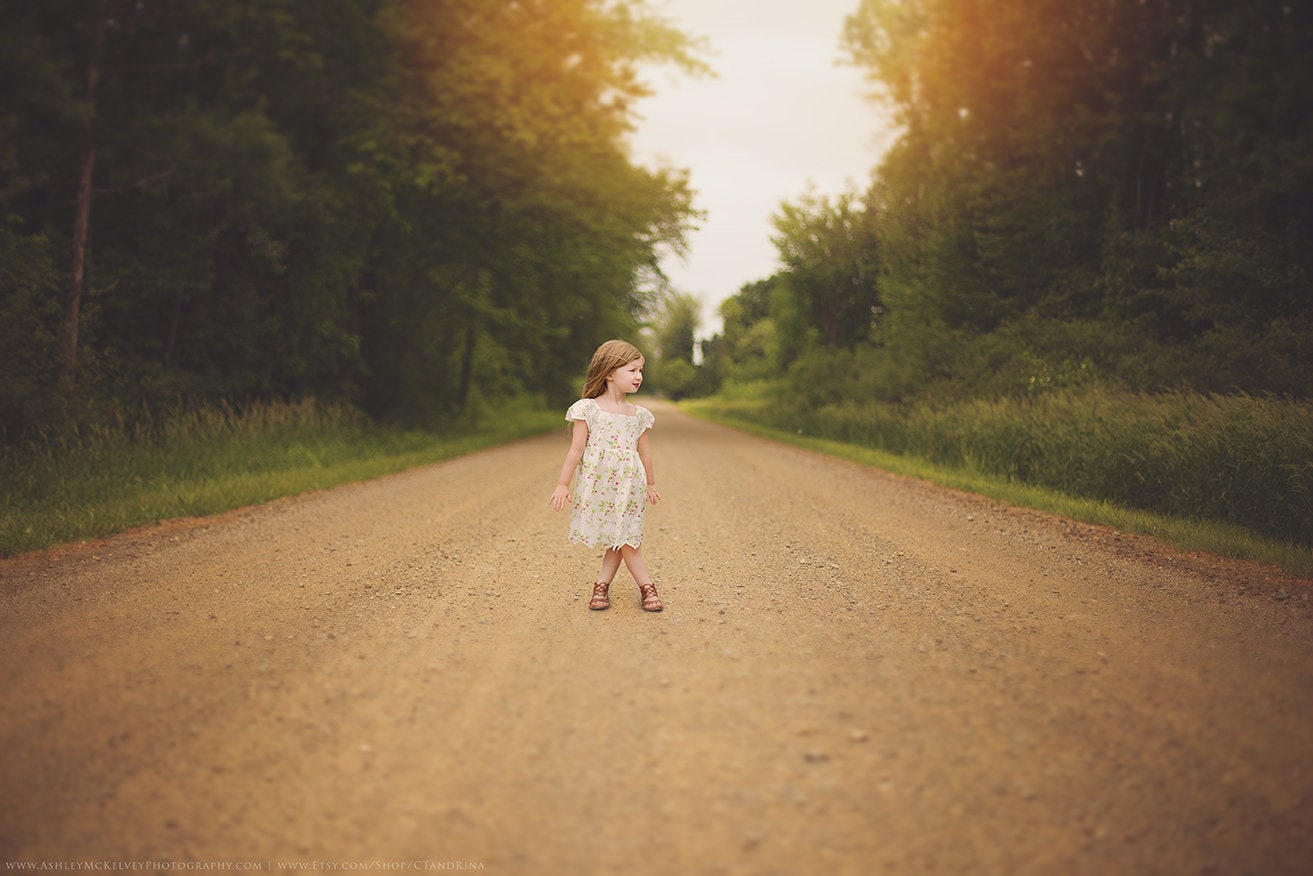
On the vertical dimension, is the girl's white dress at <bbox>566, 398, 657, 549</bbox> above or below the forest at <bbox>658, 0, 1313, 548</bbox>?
below

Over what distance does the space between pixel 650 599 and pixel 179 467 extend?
7985 mm

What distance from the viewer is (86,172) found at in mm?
10594

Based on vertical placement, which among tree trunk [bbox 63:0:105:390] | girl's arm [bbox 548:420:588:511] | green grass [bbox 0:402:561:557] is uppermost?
tree trunk [bbox 63:0:105:390]

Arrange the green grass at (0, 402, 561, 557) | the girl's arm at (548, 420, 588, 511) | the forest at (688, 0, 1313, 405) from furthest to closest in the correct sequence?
the forest at (688, 0, 1313, 405)
the green grass at (0, 402, 561, 557)
the girl's arm at (548, 420, 588, 511)

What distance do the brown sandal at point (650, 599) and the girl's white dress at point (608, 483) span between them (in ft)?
0.86

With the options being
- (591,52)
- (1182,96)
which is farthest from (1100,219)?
(591,52)

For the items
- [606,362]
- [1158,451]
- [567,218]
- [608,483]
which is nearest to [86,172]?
[567,218]

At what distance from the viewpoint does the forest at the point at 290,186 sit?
33.6 feet

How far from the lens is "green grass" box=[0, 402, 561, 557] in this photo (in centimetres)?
663

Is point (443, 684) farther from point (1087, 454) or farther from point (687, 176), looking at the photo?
point (687, 176)

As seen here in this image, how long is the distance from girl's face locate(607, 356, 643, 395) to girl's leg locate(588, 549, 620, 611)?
3.42 ft

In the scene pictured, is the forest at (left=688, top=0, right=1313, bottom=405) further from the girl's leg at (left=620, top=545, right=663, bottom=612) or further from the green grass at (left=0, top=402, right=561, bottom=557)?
the green grass at (left=0, top=402, right=561, bottom=557)

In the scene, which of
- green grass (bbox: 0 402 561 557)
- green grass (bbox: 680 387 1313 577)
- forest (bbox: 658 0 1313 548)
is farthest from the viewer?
forest (bbox: 658 0 1313 548)

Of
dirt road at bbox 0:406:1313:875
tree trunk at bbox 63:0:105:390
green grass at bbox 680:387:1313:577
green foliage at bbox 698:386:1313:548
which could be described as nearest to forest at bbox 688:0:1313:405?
green foliage at bbox 698:386:1313:548
